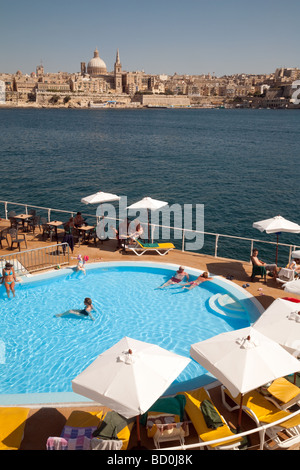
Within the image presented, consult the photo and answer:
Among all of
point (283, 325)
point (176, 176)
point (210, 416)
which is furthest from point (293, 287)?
point (176, 176)

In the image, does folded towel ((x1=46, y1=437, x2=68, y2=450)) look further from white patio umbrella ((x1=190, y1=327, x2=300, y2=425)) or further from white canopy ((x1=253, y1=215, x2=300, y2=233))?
white canopy ((x1=253, y1=215, x2=300, y2=233))

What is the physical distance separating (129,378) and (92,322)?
507cm

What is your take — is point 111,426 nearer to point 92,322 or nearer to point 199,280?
point 92,322

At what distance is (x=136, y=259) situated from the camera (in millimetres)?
14133

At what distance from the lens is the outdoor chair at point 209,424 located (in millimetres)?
5414

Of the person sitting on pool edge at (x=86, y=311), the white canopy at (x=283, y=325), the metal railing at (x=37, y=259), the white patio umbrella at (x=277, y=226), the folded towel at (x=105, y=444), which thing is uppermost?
the white patio umbrella at (x=277, y=226)

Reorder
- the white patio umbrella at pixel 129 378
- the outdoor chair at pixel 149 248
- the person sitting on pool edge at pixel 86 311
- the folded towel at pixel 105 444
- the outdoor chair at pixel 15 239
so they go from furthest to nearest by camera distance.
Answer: the outdoor chair at pixel 149 248
the outdoor chair at pixel 15 239
the person sitting on pool edge at pixel 86 311
the folded towel at pixel 105 444
the white patio umbrella at pixel 129 378

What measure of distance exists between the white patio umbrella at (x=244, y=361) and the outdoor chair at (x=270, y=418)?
0.63m

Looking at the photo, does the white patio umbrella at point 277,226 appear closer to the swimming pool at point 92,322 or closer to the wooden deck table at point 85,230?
the swimming pool at point 92,322

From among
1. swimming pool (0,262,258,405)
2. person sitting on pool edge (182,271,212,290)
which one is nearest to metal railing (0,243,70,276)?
swimming pool (0,262,258,405)

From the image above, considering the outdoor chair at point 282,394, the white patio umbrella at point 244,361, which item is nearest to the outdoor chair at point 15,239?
the white patio umbrella at point 244,361

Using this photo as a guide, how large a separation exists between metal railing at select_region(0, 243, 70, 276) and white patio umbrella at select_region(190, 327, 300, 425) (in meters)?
8.12

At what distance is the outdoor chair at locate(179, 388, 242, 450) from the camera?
5414mm
